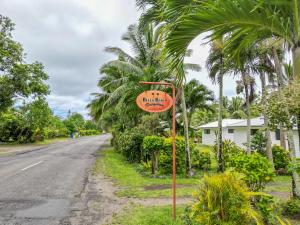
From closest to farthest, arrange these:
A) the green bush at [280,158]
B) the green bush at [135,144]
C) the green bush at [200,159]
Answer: the green bush at [200,159]
the green bush at [280,158]
the green bush at [135,144]

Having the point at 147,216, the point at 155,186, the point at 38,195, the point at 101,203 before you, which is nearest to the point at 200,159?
the point at 155,186

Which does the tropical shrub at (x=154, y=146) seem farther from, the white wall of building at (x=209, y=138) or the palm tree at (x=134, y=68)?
the white wall of building at (x=209, y=138)

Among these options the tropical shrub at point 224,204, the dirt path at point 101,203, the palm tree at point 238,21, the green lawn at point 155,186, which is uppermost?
the palm tree at point 238,21

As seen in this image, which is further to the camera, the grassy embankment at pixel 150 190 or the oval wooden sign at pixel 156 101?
the oval wooden sign at pixel 156 101

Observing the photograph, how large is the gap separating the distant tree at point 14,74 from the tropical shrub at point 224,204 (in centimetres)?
2358

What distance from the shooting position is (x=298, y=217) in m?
5.95

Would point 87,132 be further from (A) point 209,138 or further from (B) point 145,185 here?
(B) point 145,185

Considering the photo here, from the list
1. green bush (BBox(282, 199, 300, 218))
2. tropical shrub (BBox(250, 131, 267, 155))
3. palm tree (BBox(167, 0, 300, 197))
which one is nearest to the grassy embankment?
green bush (BBox(282, 199, 300, 218))

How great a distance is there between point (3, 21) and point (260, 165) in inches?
947

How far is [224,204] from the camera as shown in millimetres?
4680

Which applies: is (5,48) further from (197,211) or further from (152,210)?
(197,211)

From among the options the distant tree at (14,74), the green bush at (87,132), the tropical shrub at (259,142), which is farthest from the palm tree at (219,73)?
the green bush at (87,132)

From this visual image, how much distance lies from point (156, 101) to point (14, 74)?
23.1 metres

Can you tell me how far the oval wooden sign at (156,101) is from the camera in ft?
22.2
